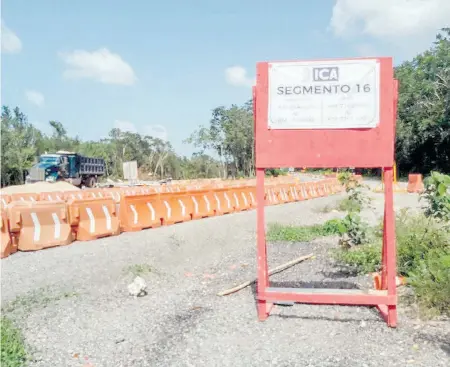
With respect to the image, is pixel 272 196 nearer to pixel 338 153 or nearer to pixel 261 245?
pixel 261 245

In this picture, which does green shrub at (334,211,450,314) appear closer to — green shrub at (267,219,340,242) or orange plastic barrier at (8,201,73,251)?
green shrub at (267,219,340,242)

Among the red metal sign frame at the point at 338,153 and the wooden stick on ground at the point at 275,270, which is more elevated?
the red metal sign frame at the point at 338,153

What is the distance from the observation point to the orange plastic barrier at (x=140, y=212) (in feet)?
39.4

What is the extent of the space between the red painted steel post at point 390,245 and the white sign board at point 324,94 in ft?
2.04

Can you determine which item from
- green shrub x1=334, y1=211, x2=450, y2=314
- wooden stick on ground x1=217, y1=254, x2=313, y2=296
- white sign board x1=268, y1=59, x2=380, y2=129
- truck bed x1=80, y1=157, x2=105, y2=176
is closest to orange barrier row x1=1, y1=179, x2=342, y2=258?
wooden stick on ground x1=217, y1=254, x2=313, y2=296

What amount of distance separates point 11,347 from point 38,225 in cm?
575

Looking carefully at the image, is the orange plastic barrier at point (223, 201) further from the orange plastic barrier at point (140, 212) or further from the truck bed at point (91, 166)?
the truck bed at point (91, 166)

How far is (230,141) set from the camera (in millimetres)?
64750

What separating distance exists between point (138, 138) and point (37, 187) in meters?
45.3

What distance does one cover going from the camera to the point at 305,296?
5211 millimetres

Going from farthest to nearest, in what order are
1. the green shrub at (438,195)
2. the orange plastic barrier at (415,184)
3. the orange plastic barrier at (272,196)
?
1. the orange plastic barrier at (415,184)
2. the orange plastic barrier at (272,196)
3. the green shrub at (438,195)

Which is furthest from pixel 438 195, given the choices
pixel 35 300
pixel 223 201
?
pixel 223 201

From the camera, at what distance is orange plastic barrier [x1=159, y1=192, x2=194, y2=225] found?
45.2 feet

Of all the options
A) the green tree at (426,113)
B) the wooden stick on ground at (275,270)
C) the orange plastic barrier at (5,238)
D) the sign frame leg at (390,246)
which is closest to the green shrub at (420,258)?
the sign frame leg at (390,246)
